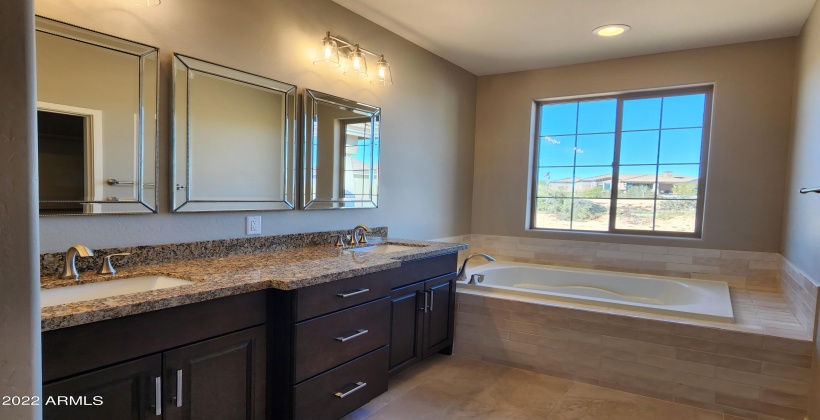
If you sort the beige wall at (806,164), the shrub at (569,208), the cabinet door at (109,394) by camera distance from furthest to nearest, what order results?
the shrub at (569,208) → the beige wall at (806,164) → the cabinet door at (109,394)

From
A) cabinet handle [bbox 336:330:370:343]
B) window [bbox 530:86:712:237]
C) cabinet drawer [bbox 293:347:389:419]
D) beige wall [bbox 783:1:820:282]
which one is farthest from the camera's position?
window [bbox 530:86:712:237]

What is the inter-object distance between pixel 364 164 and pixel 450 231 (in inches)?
54.6

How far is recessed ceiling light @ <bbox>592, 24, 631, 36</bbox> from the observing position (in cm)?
293

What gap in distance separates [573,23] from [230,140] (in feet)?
7.67

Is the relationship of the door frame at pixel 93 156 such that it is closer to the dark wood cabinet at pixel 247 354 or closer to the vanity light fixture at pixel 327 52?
the dark wood cabinet at pixel 247 354

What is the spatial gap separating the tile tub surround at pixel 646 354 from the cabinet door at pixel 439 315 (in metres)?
0.12

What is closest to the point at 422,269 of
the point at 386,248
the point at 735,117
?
the point at 386,248

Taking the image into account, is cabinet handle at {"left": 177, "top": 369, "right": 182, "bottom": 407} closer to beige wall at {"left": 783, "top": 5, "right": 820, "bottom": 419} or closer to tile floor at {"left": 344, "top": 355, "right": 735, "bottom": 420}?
tile floor at {"left": 344, "top": 355, "right": 735, "bottom": 420}

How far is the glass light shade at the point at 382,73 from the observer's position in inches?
114

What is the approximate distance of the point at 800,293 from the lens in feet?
7.96

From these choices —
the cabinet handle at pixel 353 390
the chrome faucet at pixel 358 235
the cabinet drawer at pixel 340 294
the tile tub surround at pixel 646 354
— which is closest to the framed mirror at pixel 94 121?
the cabinet drawer at pixel 340 294

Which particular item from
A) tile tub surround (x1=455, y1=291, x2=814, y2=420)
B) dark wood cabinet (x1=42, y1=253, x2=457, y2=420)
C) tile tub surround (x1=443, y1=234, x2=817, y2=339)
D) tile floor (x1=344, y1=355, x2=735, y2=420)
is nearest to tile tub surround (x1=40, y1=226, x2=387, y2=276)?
dark wood cabinet (x1=42, y1=253, x2=457, y2=420)

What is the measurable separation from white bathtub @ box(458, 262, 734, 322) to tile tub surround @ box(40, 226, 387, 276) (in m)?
1.23

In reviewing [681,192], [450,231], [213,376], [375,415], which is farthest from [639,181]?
[213,376]
